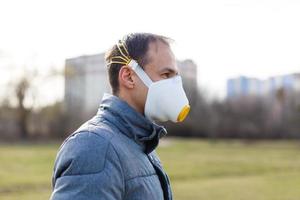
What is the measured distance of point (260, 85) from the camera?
270ft

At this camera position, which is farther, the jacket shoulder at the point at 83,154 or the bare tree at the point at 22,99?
the bare tree at the point at 22,99

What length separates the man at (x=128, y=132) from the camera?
196 cm

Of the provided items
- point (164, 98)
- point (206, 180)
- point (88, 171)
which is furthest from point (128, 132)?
point (206, 180)

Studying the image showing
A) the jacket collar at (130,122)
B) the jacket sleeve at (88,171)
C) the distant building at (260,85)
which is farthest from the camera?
the distant building at (260,85)

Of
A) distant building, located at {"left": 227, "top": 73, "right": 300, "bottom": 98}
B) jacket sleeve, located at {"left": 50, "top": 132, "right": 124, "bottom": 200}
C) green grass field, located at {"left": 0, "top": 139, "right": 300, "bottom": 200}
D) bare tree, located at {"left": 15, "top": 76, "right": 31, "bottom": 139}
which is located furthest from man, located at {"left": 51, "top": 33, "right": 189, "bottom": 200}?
distant building, located at {"left": 227, "top": 73, "right": 300, "bottom": 98}

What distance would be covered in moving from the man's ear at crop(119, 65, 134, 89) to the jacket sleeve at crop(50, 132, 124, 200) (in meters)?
0.31

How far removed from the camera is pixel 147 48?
2268mm

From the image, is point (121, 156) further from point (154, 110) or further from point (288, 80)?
point (288, 80)

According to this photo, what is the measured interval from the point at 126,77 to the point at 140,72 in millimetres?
64

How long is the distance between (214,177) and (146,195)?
704 inches

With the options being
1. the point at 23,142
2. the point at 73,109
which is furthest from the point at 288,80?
the point at 23,142

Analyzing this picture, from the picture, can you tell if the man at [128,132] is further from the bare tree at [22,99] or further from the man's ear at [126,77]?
the bare tree at [22,99]

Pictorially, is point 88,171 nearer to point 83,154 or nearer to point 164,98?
point 83,154

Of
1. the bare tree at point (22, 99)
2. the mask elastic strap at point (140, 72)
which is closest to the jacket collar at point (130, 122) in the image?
the mask elastic strap at point (140, 72)
